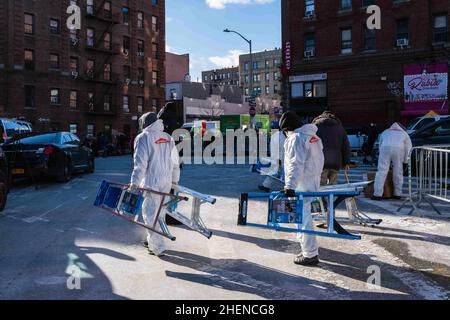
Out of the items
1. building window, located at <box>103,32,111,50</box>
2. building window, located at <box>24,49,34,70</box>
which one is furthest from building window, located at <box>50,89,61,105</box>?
building window, located at <box>103,32,111,50</box>

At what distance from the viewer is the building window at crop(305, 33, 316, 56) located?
119 feet

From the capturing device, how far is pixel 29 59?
38844 millimetres

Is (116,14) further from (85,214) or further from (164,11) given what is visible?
(85,214)

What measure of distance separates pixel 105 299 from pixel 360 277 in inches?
108

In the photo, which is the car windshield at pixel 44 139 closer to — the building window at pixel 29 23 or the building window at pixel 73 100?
the building window at pixel 29 23

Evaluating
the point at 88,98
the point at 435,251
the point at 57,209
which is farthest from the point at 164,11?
the point at 435,251

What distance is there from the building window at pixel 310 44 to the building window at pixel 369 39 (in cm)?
388

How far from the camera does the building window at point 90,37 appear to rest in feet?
146

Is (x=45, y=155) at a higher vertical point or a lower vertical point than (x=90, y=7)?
lower

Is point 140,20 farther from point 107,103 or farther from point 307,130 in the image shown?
point 307,130

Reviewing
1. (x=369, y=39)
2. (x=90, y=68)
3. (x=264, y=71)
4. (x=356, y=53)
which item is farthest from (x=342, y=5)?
(x=264, y=71)

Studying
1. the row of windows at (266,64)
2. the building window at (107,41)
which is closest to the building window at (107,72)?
the building window at (107,41)

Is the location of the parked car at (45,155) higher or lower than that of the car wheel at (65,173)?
higher

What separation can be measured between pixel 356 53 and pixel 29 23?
26.1 metres
